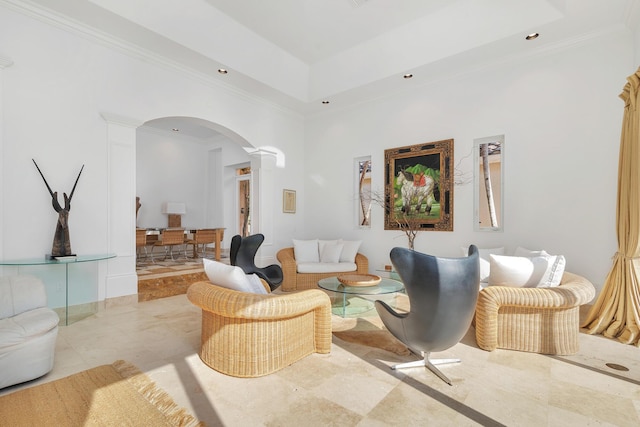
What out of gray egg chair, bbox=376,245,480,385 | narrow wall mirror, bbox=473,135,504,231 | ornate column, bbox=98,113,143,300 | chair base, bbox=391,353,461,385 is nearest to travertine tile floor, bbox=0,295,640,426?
chair base, bbox=391,353,461,385

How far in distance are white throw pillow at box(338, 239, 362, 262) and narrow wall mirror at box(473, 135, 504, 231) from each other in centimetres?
202

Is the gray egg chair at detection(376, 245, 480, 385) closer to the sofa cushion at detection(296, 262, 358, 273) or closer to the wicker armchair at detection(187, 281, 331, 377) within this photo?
the wicker armchair at detection(187, 281, 331, 377)

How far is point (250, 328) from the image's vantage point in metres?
2.43

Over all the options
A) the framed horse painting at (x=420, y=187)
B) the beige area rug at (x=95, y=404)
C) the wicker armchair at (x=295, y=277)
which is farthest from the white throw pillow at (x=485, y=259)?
the beige area rug at (x=95, y=404)

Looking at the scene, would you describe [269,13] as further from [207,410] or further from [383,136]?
[207,410]

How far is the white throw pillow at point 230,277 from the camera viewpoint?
262 cm

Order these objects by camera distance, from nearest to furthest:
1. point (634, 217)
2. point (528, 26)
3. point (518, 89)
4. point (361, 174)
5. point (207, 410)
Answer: point (207, 410), point (634, 217), point (528, 26), point (518, 89), point (361, 174)

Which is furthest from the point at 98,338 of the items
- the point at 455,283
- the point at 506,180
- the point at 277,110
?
the point at 506,180

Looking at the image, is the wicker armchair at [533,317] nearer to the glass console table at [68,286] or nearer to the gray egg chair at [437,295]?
the gray egg chair at [437,295]

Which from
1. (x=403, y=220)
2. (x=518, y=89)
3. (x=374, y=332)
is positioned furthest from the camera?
(x=403, y=220)

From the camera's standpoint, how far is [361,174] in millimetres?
6395

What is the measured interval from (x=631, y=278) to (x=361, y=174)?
13.8 feet

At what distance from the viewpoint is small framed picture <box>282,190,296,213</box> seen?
22.3 ft

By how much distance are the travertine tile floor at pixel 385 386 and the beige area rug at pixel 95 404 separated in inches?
4.6
